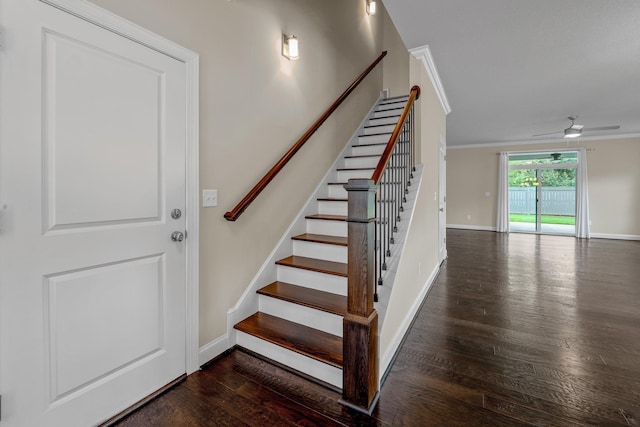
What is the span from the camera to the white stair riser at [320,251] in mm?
2492

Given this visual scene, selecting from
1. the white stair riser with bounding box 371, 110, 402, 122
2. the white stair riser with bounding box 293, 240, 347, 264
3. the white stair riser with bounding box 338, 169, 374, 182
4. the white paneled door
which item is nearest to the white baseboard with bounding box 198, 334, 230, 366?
the white paneled door

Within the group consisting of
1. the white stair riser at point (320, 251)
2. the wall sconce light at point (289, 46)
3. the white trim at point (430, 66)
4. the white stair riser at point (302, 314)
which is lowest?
the white stair riser at point (302, 314)

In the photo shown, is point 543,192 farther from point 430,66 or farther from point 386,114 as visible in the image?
point 430,66

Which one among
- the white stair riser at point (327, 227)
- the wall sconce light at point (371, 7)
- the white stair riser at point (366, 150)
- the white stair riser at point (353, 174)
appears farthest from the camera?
the wall sconce light at point (371, 7)

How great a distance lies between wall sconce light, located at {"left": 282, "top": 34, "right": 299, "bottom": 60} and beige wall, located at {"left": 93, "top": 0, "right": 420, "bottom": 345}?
0.21ft

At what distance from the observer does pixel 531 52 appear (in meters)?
3.02

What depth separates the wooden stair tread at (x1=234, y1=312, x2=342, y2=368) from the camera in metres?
1.77

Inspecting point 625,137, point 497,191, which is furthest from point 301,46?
point 625,137

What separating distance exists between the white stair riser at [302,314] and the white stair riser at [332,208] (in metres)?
1.17

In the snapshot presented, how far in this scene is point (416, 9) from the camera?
234cm

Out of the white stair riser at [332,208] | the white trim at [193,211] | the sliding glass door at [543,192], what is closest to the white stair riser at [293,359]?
the white trim at [193,211]

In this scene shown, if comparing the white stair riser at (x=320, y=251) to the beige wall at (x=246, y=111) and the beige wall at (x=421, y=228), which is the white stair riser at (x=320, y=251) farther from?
the beige wall at (x=421, y=228)

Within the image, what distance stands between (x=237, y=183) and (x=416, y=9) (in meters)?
1.96

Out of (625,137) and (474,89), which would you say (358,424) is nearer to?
(474,89)
